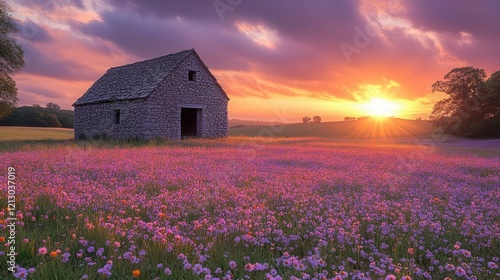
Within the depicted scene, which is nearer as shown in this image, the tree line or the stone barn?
the stone barn

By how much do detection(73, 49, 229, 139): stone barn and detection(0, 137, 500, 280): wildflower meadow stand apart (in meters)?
17.5

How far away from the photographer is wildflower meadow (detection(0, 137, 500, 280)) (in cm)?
322

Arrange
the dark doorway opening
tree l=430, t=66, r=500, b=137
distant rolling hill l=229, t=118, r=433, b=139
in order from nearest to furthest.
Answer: the dark doorway opening → tree l=430, t=66, r=500, b=137 → distant rolling hill l=229, t=118, r=433, b=139

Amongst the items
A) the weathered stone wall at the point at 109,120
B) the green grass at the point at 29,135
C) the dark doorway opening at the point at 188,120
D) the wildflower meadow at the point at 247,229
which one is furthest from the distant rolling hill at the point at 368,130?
the wildflower meadow at the point at 247,229

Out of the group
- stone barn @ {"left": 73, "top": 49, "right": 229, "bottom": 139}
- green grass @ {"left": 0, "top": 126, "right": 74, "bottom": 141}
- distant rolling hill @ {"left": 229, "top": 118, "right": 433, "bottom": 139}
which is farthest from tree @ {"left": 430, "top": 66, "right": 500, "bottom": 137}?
green grass @ {"left": 0, "top": 126, "right": 74, "bottom": 141}

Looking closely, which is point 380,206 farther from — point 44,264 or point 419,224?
point 44,264

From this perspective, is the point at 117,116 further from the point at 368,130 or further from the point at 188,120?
the point at 368,130

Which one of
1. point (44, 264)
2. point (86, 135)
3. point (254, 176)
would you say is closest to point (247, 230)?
point (44, 264)

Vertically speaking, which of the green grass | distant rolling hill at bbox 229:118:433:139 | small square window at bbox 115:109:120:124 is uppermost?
small square window at bbox 115:109:120:124

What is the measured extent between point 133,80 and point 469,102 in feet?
131

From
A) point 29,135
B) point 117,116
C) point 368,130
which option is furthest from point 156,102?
point 368,130

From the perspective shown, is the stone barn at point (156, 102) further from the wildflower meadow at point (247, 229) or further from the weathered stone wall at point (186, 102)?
the wildflower meadow at point (247, 229)

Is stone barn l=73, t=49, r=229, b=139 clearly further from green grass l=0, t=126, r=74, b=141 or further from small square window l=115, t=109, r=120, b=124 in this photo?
green grass l=0, t=126, r=74, b=141

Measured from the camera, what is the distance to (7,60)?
31.8 meters
